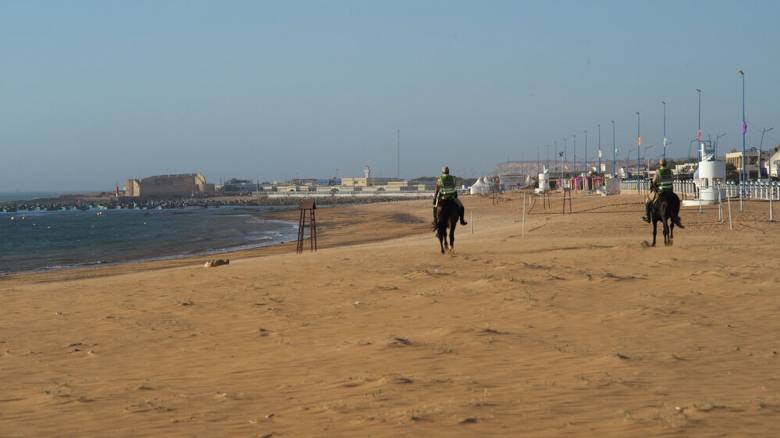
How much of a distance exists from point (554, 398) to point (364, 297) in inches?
265

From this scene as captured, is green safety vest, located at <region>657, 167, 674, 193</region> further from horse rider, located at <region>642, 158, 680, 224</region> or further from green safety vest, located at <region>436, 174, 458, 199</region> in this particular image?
green safety vest, located at <region>436, 174, 458, 199</region>

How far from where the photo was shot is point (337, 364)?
31.2 ft

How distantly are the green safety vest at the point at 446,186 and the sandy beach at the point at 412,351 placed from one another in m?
2.83

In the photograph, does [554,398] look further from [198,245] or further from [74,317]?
[198,245]

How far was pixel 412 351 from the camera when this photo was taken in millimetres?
9961

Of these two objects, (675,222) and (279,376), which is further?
(675,222)

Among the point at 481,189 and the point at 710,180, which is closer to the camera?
the point at 710,180

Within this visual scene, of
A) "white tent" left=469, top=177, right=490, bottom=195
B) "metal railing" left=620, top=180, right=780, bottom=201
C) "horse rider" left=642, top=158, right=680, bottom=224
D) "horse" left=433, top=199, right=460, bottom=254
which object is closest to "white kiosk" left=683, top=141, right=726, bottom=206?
"metal railing" left=620, top=180, right=780, bottom=201

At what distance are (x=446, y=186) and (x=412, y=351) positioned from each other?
11187 mm

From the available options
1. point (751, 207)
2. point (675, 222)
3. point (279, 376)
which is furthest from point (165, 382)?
point (751, 207)

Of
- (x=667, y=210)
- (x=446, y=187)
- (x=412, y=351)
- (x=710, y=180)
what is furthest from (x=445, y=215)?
(x=710, y=180)

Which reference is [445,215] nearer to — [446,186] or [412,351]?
[446,186]

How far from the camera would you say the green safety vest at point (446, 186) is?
68.1 feet

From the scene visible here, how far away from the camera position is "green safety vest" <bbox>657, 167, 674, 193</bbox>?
2148 cm
